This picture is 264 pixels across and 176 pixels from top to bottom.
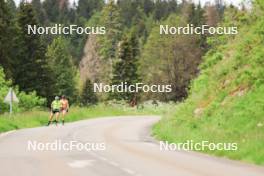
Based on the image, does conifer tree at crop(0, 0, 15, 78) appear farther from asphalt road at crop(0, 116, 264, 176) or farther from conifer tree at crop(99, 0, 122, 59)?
conifer tree at crop(99, 0, 122, 59)

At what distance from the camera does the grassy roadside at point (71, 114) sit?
34.0 meters

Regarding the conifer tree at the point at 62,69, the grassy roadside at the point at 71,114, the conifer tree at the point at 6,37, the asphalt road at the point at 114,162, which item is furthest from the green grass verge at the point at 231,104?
the conifer tree at the point at 62,69

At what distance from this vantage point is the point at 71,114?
157ft

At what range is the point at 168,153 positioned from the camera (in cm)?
1939

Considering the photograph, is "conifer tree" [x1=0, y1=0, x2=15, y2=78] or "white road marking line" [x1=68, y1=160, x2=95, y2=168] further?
"conifer tree" [x1=0, y1=0, x2=15, y2=78]

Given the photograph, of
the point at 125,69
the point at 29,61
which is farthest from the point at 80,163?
the point at 125,69

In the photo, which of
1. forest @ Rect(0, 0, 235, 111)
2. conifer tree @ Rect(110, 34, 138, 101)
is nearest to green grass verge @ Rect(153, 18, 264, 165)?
forest @ Rect(0, 0, 235, 111)

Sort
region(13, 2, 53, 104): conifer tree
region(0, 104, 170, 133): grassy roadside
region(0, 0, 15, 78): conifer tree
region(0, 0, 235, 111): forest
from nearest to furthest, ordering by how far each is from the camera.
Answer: region(0, 104, 170, 133): grassy roadside < region(0, 0, 15, 78): conifer tree < region(0, 0, 235, 111): forest < region(13, 2, 53, 104): conifer tree

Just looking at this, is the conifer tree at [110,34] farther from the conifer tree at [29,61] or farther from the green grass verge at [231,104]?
the green grass verge at [231,104]

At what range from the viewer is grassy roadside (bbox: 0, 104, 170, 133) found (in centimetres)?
3397

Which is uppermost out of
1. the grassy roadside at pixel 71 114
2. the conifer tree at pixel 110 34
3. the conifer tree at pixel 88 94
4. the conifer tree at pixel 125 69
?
the conifer tree at pixel 110 34

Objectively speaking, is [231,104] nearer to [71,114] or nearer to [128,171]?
[128,171]

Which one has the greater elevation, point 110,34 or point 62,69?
point 110,34

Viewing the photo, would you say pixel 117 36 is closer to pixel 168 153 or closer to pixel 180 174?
pixel 168 153
